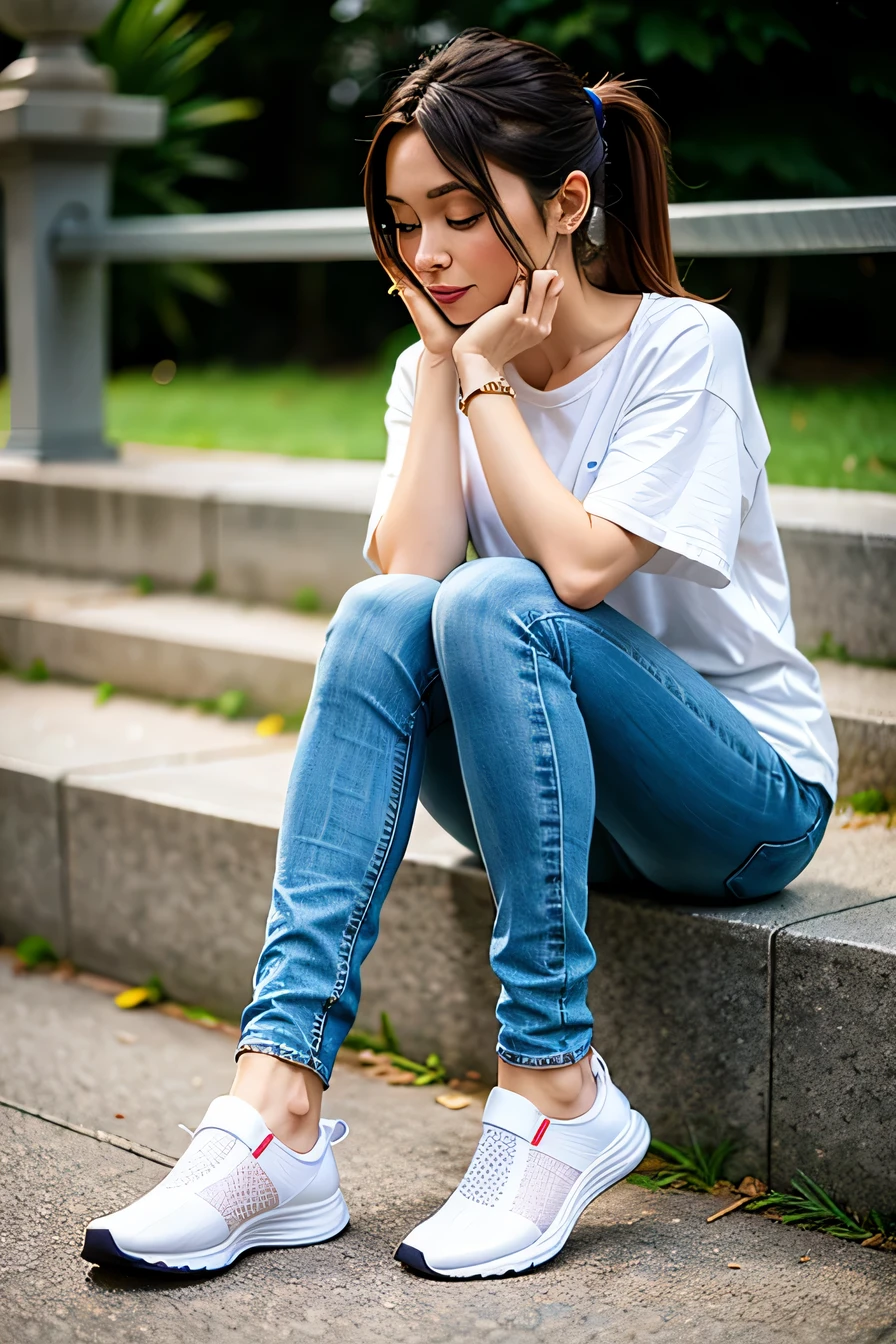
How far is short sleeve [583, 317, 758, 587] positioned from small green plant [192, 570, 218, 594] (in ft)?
7.66

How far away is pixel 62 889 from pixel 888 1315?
72.8 inches

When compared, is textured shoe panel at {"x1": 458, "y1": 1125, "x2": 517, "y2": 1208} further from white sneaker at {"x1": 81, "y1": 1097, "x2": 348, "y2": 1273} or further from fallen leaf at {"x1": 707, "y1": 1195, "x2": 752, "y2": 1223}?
fallen leaf at {"x1": 707, "y1": 1195, "x2": 752, "y2": 1223}

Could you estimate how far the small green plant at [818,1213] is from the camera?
2.04 meters

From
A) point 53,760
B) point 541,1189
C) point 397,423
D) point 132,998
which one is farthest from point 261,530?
point 541,1189

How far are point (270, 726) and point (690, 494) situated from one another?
1710 mm

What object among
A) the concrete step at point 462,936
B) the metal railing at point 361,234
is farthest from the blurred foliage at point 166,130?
the concrete step at point 462,936

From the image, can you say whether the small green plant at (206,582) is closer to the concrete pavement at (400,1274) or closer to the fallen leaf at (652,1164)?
the concrete pavement at (400,1274)

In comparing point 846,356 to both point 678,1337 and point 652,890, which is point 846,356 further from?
point 678,1337

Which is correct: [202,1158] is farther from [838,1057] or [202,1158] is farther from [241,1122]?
[838,1057]

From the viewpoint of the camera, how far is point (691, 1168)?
2230mm

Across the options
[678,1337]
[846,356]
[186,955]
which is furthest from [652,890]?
[846,356]

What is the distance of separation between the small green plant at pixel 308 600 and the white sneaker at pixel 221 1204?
84.7 inches

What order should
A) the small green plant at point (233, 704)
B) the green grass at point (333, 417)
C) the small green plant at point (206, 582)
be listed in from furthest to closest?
the small green plant at point (206, 582)
the green grass at point (333, 417)
the small green plant at point (233, 704)

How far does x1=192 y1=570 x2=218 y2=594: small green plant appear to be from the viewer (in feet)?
14.1
